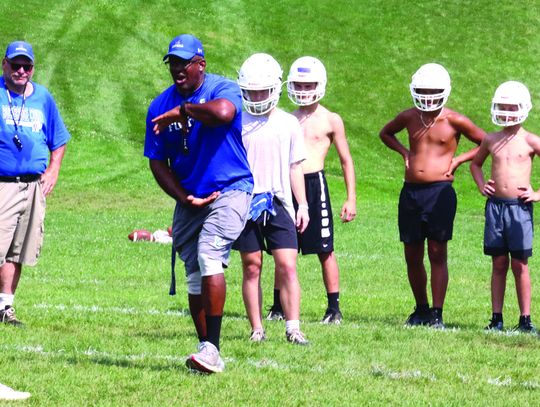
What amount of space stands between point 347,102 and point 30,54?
27615 millimetres

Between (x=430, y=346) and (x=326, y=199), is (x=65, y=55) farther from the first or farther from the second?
(x=430, y=346)

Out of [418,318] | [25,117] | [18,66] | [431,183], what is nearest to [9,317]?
[25,117]

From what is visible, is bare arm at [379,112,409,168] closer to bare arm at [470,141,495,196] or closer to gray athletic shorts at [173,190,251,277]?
bare arm at [470,141,495,196]

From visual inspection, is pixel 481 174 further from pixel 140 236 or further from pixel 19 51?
pixel 140 236

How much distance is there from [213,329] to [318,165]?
12.0 feet

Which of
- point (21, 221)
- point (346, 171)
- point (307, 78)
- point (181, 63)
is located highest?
point (307, 78)

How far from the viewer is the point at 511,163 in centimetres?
1080

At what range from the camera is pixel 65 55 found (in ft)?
124

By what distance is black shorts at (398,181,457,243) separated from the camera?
11055 millimetres

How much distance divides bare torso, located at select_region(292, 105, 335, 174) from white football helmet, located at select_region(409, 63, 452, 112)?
0.85 m

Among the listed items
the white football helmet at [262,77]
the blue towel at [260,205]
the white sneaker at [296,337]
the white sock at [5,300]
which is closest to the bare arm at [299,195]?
the blue towel at [260,205]

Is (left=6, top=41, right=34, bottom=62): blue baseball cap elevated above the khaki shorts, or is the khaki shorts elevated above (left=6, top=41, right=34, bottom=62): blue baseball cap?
(left=6, top=41, right=34, bottom=62): blue baseball cap

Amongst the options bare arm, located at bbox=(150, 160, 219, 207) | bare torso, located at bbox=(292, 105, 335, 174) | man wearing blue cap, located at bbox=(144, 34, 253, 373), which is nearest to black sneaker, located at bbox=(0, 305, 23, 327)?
man wearing blue cap, located at bbox=(144, 34, 253, 373)

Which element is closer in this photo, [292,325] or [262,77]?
[262,77]
